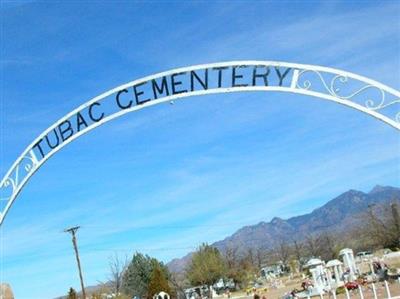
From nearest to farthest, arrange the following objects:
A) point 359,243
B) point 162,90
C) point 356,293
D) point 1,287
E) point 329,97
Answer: point 329,97, point 162,90, point 1,287, point 356,293, point 359,243

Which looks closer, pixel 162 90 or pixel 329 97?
pixel 329 97

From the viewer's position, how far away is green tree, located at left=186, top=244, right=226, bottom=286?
240 ft

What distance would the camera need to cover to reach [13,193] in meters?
10.2

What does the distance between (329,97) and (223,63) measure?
177 cm

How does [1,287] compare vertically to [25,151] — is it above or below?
below

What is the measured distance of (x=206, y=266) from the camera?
239 feet

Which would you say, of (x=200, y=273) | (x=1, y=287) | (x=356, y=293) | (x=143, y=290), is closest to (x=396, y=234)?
(x=200, y=273)

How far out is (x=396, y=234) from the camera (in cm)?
7325

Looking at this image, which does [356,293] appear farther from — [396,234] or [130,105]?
[396,234]

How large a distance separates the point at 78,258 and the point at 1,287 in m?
28.3

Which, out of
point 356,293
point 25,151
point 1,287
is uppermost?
point 25,151

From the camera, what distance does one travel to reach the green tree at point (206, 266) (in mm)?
73062

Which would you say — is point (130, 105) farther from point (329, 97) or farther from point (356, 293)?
point (356, 293)

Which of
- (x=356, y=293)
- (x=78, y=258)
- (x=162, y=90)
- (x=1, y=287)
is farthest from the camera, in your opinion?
(x=78, y=258)
